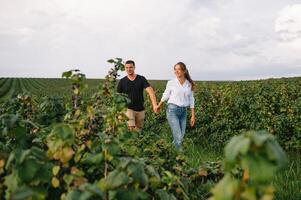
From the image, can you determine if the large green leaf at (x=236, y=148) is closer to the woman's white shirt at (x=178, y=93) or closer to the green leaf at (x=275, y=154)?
the green leaf at (x=275, y=154)

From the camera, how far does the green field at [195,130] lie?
2932 mm

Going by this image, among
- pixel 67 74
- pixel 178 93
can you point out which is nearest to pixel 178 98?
pixel 178 93

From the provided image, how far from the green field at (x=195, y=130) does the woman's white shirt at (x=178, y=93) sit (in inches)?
29.3

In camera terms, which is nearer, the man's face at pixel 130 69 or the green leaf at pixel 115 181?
the green leaf at pixel 115 181

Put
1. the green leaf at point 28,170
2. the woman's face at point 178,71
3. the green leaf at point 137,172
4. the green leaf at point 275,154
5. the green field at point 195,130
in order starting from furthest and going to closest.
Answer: the woman's face at point 178,71, the green field at point 195,130, the green leaf at point 137,172, the green leaf at point 28,170, the green leaf at point 275,154

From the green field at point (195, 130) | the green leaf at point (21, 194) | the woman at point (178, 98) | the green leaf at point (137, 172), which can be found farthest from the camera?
the woman at point (178, 98)

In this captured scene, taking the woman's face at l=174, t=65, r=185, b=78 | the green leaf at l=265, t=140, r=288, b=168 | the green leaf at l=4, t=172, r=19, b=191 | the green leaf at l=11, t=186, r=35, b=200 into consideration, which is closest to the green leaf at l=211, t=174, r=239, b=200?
the green leaf at l=265, t=140, r=288, b=168

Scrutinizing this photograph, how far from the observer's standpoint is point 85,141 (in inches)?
130

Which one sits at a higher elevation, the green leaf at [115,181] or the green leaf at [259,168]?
the green leaf at [259,168]

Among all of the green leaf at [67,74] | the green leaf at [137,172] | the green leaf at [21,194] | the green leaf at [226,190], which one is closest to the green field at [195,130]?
the green leaf at [21,194]

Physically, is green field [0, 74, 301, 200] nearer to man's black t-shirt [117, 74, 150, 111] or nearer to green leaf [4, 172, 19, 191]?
green leaf [4, 172, 19, 191]

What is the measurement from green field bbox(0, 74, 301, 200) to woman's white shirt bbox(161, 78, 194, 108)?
0.74m

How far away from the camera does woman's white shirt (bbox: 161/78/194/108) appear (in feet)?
30.1

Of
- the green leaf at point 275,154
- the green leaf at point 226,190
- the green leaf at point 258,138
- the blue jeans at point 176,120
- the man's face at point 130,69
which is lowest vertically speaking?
the blue jeans at point 176,120
